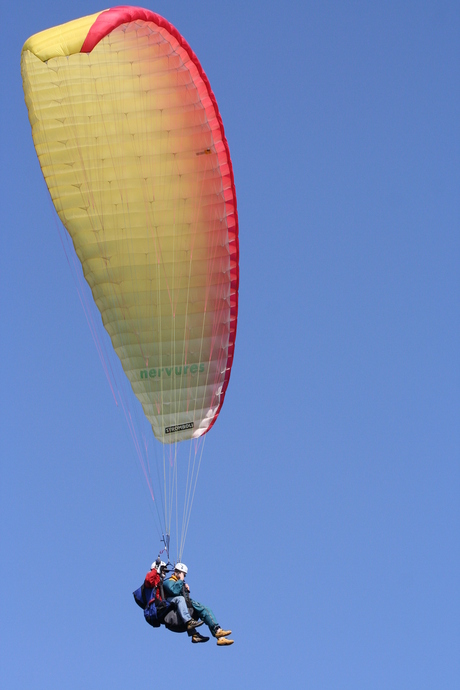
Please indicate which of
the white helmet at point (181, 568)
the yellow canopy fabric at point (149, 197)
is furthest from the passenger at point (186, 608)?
the yellow canopy fabric at point (149, 197)

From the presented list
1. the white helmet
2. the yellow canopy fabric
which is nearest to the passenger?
the white helmet

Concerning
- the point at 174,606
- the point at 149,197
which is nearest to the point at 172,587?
the point at 174,606

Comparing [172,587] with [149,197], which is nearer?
[172,587]

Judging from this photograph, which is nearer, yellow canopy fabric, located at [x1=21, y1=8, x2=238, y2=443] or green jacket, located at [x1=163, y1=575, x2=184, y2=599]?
green jacket, located at [x1=163, y1=575, x2=184, y2=599]

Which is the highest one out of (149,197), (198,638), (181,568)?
(149,197)

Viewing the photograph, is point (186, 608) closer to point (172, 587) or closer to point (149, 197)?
point (172, 587)

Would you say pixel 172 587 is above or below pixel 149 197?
below

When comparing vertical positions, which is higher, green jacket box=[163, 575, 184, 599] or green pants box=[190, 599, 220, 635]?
green jacket box=[163, 575, 184, 599]

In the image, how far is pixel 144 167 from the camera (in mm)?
26859

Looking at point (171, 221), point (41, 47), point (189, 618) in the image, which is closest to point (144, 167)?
point (171, 221)

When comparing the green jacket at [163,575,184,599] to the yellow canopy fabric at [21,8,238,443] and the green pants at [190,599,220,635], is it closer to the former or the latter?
the green pants at [190,599,220,635]

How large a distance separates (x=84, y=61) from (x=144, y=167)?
1932 millimetres

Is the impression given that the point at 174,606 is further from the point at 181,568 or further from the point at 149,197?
the point at 149,197

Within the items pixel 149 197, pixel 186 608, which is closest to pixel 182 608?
pixel 186 608
